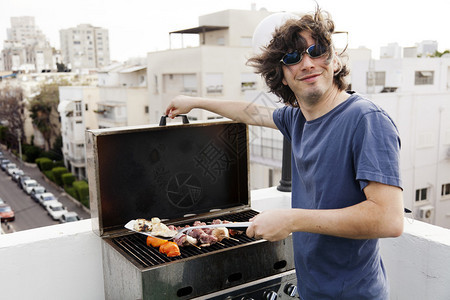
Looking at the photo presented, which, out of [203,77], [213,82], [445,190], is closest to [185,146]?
[445,190]

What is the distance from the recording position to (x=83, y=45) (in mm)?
80000

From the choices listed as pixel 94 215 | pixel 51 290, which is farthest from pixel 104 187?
pixel 51 290

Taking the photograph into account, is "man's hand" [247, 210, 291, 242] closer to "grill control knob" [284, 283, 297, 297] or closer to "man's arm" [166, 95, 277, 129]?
"grill control knob" [284, 283, 297, 297]

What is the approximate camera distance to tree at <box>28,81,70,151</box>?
95.9 ft

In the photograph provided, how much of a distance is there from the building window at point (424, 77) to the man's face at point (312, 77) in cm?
1690

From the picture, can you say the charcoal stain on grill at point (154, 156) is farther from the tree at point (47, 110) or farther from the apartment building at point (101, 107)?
the tree at point (47, 110)

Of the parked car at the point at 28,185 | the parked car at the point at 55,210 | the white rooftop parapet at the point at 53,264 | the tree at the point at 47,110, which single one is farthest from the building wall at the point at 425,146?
the tree at the point at 47,110

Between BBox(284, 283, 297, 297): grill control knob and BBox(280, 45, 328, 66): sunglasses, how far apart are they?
3.22ft

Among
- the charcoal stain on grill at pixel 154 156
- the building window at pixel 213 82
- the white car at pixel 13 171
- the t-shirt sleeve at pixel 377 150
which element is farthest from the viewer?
the white car at pixel 13 171

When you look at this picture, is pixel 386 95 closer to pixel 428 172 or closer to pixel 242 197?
pixel 428 172

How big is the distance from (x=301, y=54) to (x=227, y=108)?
2.31ft

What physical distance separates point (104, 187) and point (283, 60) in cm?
98

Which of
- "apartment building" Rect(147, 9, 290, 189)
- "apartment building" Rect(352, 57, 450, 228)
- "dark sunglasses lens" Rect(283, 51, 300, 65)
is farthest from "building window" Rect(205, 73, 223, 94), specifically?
"dark sunglasses lens" Rect(283, 51, 300, 65)

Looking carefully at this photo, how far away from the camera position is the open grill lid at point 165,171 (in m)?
1.95
